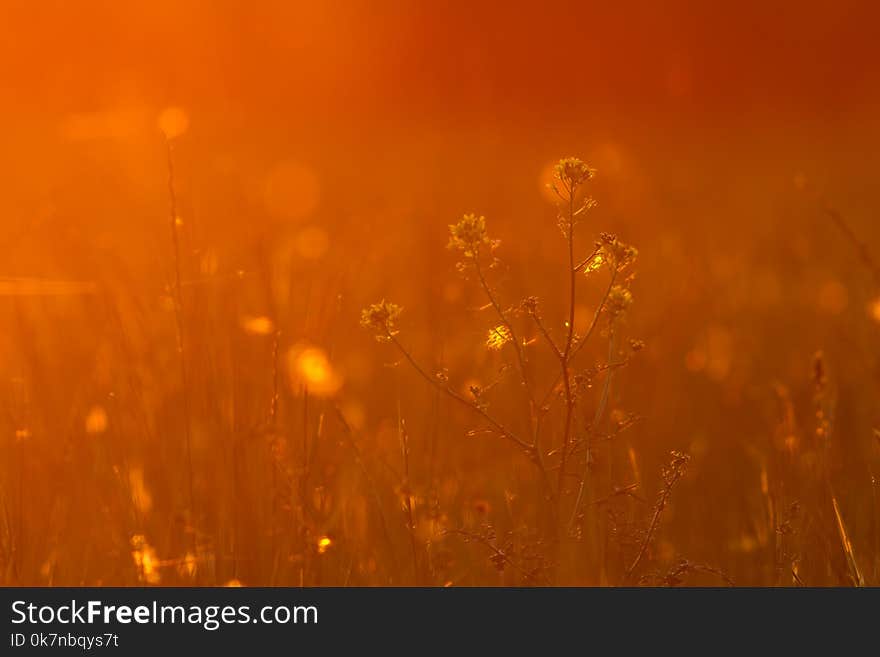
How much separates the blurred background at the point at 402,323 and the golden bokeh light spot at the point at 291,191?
5 cm

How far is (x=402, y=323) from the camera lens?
13.0 ft

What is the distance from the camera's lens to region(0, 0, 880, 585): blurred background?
2.10 m

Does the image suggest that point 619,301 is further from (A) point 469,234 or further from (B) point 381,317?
(B) point 381,317

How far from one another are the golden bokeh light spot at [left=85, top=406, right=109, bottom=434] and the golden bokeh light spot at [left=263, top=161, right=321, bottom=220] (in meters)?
3.59

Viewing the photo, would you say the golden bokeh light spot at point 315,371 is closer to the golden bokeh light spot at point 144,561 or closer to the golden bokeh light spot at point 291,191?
the golden bokeh light spot at point 144,561

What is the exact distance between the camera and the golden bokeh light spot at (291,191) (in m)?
6.27

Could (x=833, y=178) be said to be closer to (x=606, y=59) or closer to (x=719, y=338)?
(x=719, y=338)

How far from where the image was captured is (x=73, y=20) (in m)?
13.1

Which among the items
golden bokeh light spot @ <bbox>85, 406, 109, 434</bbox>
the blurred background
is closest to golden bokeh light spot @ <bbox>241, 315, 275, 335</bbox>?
the blurred background

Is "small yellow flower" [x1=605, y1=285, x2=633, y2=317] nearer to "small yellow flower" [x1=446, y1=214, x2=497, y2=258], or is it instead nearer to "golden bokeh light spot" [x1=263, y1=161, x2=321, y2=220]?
"small yellow flower" [x1=446, y1=214, x2=497, y2=258]

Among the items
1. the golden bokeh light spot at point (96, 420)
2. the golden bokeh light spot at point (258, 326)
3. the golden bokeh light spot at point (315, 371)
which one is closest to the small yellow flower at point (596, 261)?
the golden bokeh light spot at point (315, 371)

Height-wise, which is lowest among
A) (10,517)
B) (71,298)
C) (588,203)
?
(10,517)
